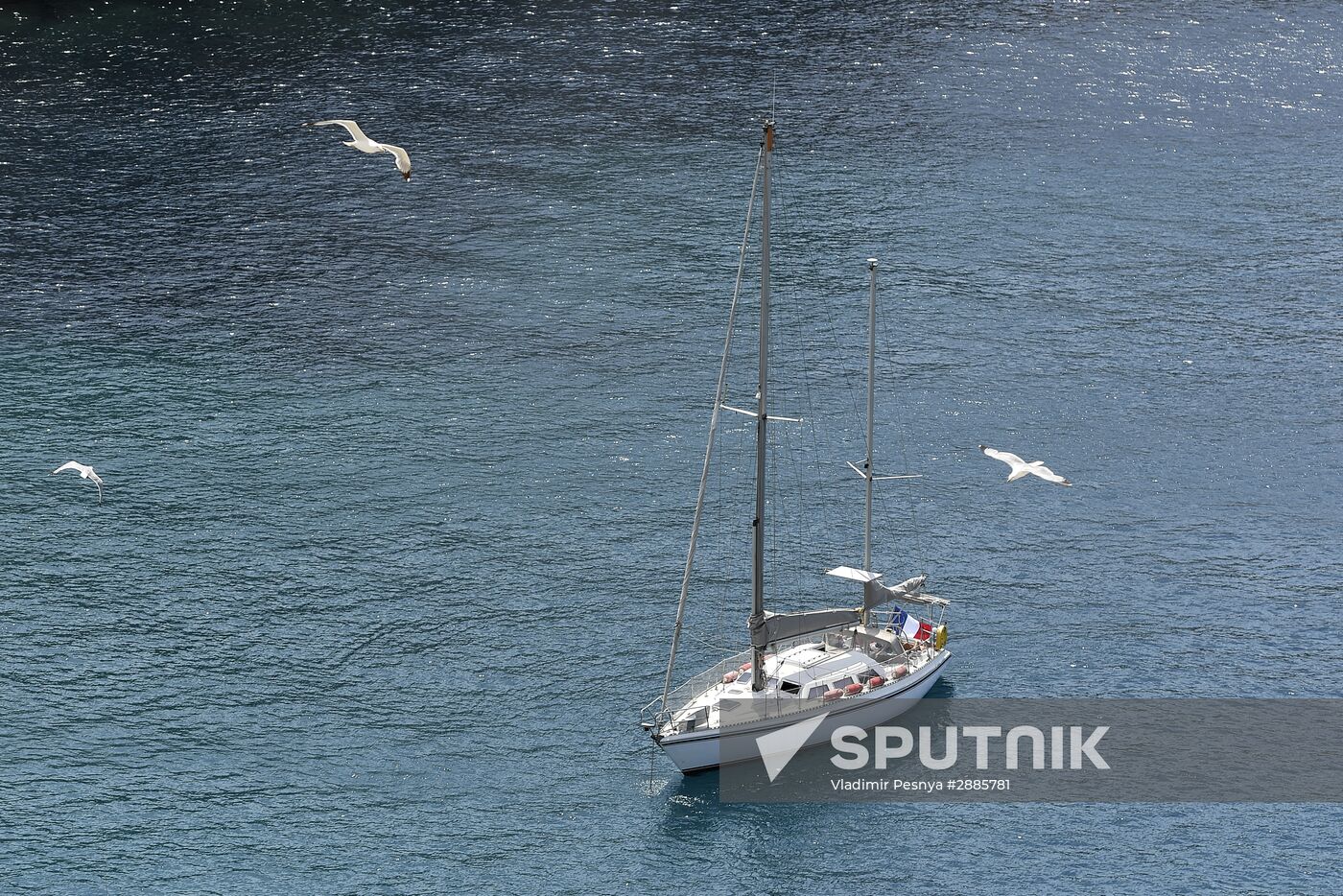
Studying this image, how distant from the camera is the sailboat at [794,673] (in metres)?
87.6

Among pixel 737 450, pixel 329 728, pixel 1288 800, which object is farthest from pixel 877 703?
pixel 737 450

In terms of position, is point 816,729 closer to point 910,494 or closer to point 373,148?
point 910,494

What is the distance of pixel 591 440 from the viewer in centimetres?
12838

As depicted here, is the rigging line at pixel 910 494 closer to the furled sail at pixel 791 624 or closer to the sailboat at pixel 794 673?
the sailboat at pixel 794 673

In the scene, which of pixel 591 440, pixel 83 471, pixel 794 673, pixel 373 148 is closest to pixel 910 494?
pixel 591 440

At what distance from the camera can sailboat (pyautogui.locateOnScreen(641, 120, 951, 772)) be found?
87562mm

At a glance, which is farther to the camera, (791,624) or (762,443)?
(791,624)

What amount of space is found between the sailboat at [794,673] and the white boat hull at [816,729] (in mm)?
48

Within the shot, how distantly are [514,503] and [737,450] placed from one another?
56.5ft

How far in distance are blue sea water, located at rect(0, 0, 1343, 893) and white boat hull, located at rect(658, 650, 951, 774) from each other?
206 cm

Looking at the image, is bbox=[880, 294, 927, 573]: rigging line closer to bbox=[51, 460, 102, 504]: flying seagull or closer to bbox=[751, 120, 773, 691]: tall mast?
bbox=[751, 120, 773, 691]: tall mast

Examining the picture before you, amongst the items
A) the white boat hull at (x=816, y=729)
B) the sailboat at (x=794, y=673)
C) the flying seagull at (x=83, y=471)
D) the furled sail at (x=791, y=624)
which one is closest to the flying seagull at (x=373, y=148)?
the sailboat at (x=794, y=673)

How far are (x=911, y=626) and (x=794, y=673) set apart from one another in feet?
28.5

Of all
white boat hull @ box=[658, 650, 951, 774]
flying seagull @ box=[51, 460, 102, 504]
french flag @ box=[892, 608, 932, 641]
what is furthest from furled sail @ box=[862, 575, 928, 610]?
flying seagull @ box=[51, 460, 102, 504]
